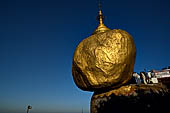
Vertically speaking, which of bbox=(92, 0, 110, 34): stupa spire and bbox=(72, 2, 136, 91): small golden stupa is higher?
bbox=(92, 0, 110, 34): stupa spire

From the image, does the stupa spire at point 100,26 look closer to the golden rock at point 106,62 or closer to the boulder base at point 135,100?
the golden rock at point 106,62

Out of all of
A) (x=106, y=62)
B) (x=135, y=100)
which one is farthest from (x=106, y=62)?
(x=135, y=100)

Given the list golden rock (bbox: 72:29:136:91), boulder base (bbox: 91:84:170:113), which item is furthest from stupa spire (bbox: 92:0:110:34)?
boulder base (bbox: 91:84:170:113)

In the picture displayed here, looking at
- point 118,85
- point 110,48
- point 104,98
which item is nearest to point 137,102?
point 118,85

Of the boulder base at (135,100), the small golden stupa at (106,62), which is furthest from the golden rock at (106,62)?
the boulder base at (135,100)

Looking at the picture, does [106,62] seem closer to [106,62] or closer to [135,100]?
[106,62]

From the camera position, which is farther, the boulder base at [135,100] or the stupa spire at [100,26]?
the stupa spire at [100,26]

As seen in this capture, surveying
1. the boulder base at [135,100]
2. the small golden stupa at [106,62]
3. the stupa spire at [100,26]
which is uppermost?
the stupa spire at [100,26]

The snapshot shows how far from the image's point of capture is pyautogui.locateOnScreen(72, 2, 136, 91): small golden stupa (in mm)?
6277

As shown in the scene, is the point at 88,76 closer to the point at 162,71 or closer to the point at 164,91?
the point at 164,91

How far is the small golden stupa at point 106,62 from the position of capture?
20.6ft

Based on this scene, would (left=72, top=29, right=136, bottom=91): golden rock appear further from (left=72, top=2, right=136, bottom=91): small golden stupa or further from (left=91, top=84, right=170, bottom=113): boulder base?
(left=91, top=84, right=170, bottom=113): boulder base

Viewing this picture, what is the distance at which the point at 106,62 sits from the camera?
20.9 ft

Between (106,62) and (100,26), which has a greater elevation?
(100,26)
